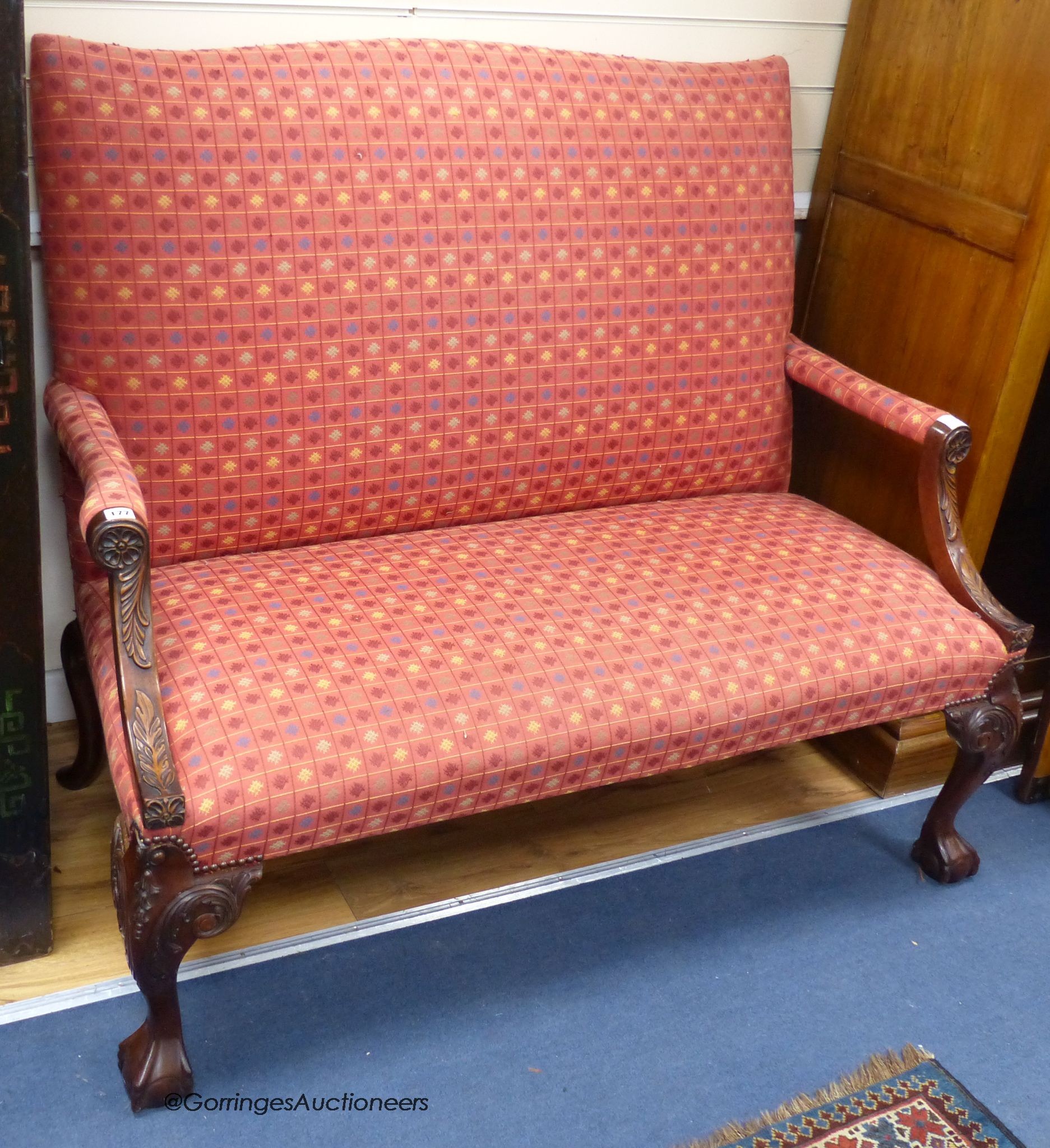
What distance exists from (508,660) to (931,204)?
1.24m

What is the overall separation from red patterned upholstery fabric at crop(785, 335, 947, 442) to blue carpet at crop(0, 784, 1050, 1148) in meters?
0.80

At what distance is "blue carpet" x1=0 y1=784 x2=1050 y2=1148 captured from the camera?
1729mm

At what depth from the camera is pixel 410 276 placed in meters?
2.05

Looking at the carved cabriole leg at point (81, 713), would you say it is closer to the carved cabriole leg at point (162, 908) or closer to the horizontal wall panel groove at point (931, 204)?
the carved cabriole leg at point (162, 908)

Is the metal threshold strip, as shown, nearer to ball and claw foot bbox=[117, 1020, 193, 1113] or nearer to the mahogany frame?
ball and claw foot bbox=[117, 1020, 193, 1113]

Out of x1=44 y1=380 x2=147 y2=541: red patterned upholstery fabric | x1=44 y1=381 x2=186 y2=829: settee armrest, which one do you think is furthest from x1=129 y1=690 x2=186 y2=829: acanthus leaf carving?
x1=44 y1=380 x2=147 y2=541: red patterned upholstery fabric

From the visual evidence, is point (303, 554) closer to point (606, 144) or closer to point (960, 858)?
point (606, 144)

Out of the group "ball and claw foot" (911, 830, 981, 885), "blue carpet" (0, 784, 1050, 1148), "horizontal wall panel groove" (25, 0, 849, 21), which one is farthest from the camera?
"ball and claw foot" (911, 830, 981, 885)

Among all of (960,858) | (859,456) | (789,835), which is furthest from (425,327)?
(960,858)

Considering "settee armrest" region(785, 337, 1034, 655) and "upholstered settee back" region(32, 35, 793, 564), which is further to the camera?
"settee armrest" region(785, 337, 1034, 655)

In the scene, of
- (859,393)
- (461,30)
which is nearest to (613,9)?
(461,30)

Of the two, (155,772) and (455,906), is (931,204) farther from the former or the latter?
(155,772)

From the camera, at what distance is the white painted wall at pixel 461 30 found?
6.59ft

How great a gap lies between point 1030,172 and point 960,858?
47.3 inches
